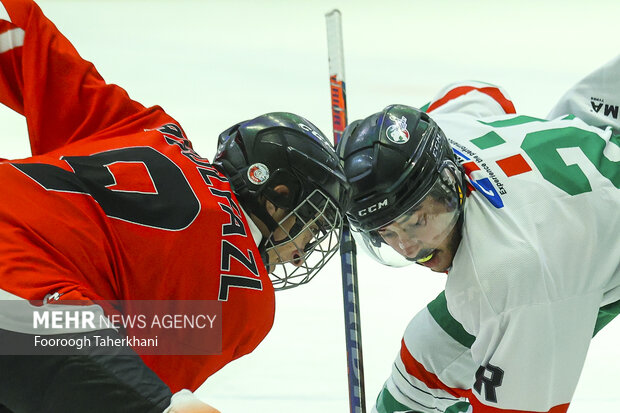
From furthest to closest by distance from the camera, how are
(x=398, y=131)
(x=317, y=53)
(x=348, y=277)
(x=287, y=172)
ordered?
(x=317, y=53), (x=348, y=277), (x=398, y=131), (x=287, y=172)

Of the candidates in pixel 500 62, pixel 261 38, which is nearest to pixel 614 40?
pixel 500 62

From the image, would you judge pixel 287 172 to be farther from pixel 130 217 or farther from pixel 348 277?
pixel 348 277

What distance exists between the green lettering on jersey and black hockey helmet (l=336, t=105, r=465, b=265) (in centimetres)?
20

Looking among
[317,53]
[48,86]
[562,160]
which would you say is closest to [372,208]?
[562,160]

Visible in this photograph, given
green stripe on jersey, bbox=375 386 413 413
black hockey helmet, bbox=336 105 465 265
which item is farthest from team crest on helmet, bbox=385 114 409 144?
green stripe on jersey, bbox=375 386 413 413

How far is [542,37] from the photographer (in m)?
4.56

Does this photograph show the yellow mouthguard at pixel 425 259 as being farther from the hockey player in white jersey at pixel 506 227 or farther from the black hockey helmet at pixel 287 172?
the black hockey helmet at pixel 287 172

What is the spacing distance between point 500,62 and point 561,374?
9.22ft

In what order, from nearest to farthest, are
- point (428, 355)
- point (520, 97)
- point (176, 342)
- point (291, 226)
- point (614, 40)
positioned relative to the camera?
point (176, 342), point (291, 226), point (428, 355), point (520, 97), point (614, 40)

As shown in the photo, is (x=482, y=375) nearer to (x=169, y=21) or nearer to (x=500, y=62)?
(x=500, y=62)

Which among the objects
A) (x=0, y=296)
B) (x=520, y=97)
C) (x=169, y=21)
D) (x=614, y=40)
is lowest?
(x=0, y=296)

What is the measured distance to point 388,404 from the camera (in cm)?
242

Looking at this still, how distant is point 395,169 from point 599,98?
0.77 meters

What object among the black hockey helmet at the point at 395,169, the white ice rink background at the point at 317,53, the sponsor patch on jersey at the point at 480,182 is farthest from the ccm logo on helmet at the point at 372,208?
the white ice rink background at the point at 317,53
